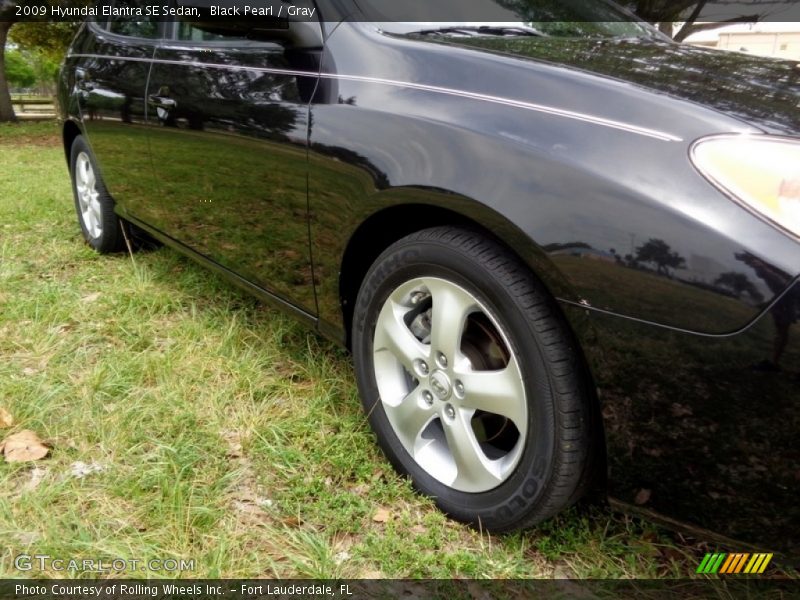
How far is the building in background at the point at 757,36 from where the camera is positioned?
15.6 ft

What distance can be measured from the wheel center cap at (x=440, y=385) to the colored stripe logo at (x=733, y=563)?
2.44ft

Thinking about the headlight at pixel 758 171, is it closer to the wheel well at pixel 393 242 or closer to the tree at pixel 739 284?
the tree at pixel 739 284

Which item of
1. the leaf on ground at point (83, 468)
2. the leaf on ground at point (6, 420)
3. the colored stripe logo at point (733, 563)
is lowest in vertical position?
the leaf on ground at point (83, 468)

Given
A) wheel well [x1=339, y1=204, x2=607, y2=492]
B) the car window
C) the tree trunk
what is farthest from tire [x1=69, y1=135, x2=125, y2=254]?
the tree trunk

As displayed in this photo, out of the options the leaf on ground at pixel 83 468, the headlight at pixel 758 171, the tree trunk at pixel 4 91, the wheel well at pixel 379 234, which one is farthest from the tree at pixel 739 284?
the tree trunk at pixel 4 91

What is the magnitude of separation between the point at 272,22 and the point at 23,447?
1.53 m

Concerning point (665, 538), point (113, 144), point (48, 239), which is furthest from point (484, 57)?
point (48, 239)

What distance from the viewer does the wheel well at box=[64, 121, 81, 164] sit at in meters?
3.90

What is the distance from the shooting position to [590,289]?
4.29ft

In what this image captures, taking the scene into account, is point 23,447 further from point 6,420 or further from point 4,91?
point 4,91

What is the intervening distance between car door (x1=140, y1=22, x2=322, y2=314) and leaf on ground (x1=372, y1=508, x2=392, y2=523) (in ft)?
2.26

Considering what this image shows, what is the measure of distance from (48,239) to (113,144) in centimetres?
139

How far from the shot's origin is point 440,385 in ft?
5.64

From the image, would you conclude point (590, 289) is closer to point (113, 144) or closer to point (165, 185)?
point (165, 185)
